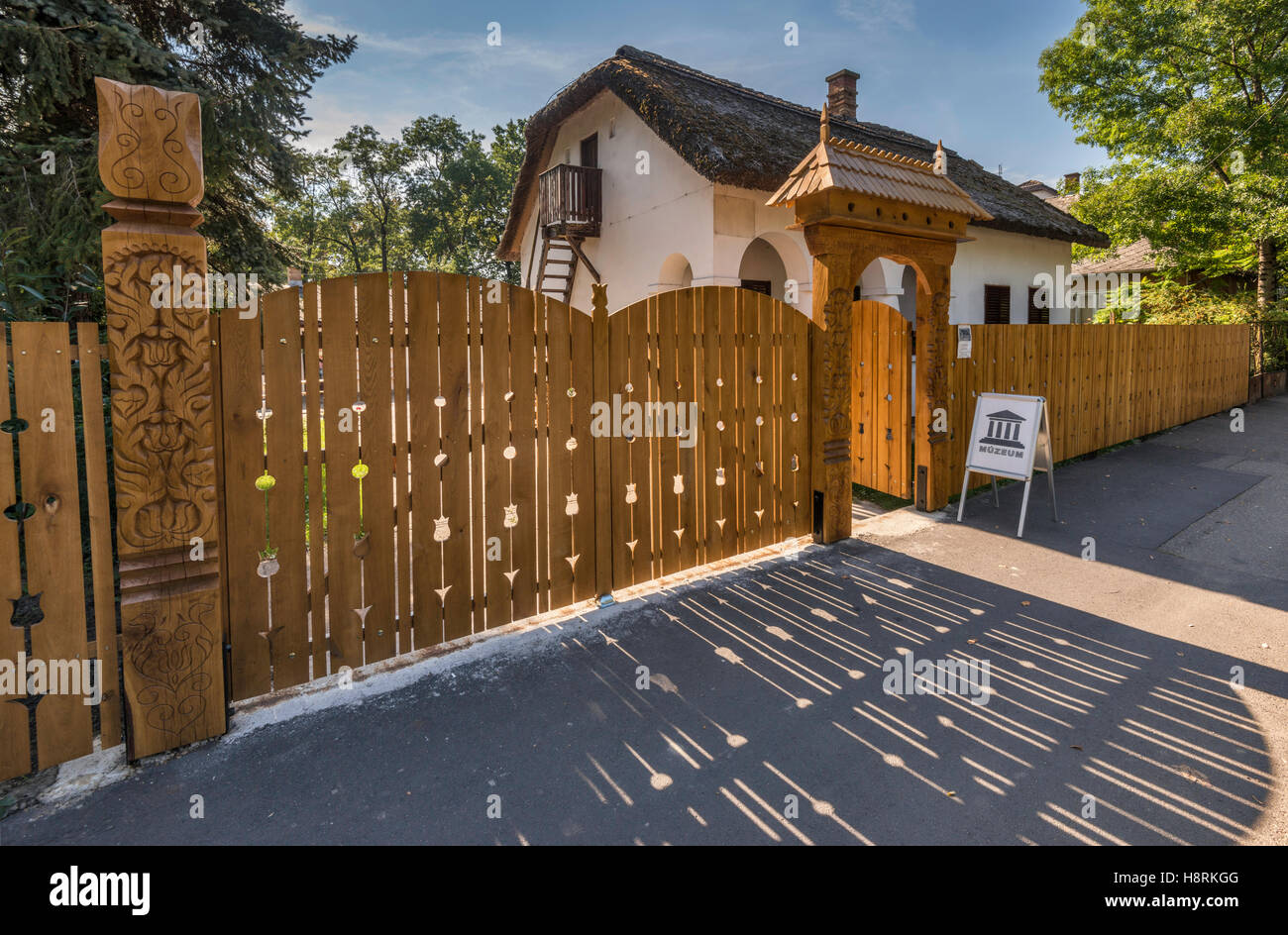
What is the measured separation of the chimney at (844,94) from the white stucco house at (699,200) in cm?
5

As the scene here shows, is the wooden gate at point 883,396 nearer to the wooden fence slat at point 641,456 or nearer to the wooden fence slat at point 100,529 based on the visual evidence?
the wooden fence slat at point 641,456

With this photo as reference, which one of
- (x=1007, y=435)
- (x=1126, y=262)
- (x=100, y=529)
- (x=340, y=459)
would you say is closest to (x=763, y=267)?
(x=1007, y=435)

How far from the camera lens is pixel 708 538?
492 centimetres

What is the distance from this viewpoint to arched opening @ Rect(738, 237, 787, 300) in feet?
41.7

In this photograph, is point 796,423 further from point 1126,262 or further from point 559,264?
point 1126,262

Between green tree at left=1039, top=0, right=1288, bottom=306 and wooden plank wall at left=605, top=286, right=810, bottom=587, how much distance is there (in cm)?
1609

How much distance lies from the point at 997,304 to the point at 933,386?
9.83 meters

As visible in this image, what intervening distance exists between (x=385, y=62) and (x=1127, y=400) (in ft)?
72.7

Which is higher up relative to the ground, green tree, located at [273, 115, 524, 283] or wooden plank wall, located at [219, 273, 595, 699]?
green tree, located at [273, 115, 524, 283]

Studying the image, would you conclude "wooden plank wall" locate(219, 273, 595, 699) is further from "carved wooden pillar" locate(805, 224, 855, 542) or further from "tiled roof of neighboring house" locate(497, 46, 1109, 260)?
"tiled roof of neighboring house" locate(497, 46, 1109, 260)

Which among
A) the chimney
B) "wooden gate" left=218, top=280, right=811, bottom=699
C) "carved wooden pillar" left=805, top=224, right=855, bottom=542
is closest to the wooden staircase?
the chimney

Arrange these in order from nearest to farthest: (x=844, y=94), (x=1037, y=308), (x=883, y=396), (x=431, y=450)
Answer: (x=431, y=450) → (x=883, y=396) → (x=1037, y=308) → (x=844, y=94)

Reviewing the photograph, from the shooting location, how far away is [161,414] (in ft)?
8.73
